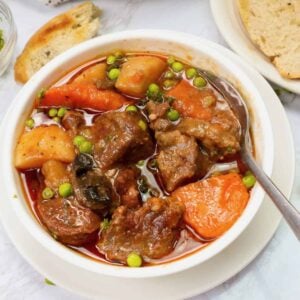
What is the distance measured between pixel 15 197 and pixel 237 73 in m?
0.97

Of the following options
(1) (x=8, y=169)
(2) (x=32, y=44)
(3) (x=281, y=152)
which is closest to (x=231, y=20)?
(3) (x=281, y=152)

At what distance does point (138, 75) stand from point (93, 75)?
0.20 meters

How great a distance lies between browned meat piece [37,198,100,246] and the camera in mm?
2008

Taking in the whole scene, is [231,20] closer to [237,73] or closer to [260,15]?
[260,15]

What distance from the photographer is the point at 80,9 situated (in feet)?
9.20

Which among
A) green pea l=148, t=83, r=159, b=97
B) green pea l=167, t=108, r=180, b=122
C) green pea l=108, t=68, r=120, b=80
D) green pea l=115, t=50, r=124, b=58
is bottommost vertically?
green pea l=167, t=108, r=180, b=122

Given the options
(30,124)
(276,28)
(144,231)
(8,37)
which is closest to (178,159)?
(144,231)

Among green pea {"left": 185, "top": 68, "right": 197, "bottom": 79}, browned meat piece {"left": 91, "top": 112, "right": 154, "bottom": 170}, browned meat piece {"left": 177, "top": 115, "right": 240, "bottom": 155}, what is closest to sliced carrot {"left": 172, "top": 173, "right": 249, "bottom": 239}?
browned meat piece {"left": 177, "top": 115, "right": 240, "bottom": 155}

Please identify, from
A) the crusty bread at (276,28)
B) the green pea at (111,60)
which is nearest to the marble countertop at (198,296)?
the crusty bread at (276,28)

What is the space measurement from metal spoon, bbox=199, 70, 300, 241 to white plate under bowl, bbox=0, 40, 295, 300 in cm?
20

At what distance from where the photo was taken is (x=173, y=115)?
2176mm

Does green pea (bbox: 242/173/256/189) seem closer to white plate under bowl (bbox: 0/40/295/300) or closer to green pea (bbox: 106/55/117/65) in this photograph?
white plate under bowl (bbox: 0/40/295/300)

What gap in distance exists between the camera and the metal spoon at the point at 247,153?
1.83m

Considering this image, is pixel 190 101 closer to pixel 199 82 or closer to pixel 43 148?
pixel 199 82
